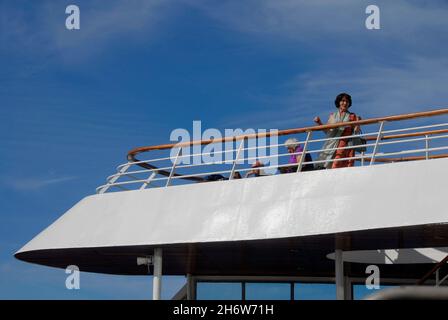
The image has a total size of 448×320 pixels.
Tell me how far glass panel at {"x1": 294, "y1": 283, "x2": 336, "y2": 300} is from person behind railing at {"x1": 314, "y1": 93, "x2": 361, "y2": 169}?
6.12 metres

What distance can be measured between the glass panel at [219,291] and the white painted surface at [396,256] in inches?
152

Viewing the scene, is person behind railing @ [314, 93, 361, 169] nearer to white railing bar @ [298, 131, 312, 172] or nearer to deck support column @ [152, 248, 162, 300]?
white railing bar @ [298, 131, 312, 172]

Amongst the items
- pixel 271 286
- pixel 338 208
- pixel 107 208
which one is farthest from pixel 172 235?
pixel 271 286

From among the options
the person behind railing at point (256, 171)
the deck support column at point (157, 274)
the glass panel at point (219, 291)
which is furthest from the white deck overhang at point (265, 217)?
the glass panel at point (219, 291)

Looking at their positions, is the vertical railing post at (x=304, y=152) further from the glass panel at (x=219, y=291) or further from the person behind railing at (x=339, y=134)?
the glass panel at (x=219, y=291)

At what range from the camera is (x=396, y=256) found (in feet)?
60.3

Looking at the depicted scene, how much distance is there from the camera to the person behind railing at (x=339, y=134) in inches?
616

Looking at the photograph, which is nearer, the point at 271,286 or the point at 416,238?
the point at 416,238

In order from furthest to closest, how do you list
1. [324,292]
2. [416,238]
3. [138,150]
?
1. [324,292]
2. [138,150]
3. [416,238]

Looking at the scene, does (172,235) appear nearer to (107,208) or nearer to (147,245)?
(147,245)

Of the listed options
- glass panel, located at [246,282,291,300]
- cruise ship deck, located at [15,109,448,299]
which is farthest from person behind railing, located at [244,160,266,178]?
glass panel, located at [246,282,291,300]

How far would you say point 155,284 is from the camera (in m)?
16.8

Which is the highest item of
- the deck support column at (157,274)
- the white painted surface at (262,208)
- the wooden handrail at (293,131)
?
the wooden handrail at (293,131)
